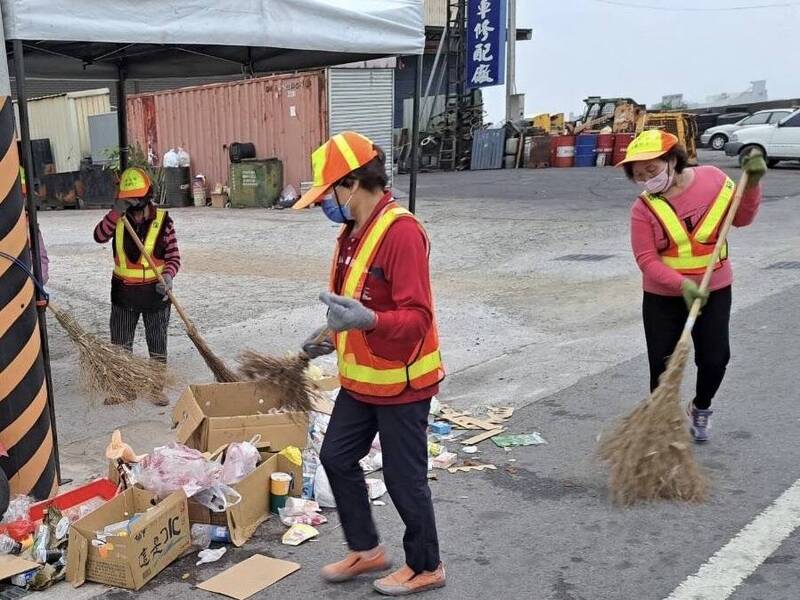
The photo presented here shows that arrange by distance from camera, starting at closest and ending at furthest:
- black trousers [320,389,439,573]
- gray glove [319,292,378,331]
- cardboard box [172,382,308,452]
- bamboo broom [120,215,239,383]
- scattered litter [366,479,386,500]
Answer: gray glove [319,292,378,331], black trousers [320,389,439,573], scattered litter [366,479,386,500], cardboard box [172,382,308,452], bamboo broom [120,215,239,383]

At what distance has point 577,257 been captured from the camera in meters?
11.7

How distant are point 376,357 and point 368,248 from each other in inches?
16.0

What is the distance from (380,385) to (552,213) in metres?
13.7

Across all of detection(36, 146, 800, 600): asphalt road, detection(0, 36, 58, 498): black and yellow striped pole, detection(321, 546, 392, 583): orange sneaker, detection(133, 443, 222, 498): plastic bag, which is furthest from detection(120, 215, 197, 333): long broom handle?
detection(321, 546, 392, 583): orange sneaker

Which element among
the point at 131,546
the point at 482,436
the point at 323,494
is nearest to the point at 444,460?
the point at 482,436

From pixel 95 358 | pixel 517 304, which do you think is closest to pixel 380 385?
pixel 95 358

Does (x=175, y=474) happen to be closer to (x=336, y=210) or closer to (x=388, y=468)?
(x=388, y=468)

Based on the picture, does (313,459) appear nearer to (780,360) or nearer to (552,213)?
(780,360)

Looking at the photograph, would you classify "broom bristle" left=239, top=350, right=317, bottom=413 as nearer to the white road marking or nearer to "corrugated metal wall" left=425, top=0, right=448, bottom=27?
→ the white road marking

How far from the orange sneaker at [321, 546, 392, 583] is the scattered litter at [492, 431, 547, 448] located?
5.48 feet

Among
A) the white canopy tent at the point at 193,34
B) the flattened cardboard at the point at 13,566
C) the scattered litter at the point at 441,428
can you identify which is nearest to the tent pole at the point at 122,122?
the white canopy tent at the point at 193,34

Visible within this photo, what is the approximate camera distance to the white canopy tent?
4.25 m

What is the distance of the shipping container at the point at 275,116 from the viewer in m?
19.3

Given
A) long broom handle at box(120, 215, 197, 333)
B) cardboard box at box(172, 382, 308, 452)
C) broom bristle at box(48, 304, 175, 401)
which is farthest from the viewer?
long broom handle at box(120, 215, 197, 333)
